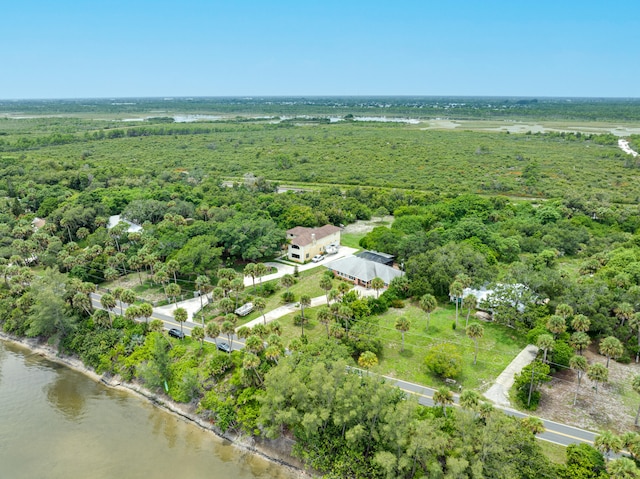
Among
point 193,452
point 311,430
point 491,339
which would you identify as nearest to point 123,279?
point 193,452

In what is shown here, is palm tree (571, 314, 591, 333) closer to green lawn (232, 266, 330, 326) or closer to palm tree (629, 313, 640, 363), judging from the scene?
palm tree (629, 313, 640, 363)

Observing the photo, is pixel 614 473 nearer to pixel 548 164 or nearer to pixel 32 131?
pixel 548 164

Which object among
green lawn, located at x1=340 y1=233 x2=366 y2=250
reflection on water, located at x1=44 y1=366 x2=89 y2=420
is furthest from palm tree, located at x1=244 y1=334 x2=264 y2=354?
green lawn, located at x1=340 y1=233 x2=366 y2=250

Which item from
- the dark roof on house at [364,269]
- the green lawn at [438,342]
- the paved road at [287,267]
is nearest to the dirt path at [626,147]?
the paved road at [287,267]

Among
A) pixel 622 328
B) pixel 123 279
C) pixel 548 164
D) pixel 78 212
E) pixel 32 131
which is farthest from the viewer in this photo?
pixel 32 131

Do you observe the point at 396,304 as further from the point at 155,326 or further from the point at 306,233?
the point at 155,326
